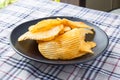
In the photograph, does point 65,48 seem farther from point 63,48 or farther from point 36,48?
A: point 36,48

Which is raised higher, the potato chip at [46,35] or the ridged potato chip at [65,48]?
the potato chip at [46,35]

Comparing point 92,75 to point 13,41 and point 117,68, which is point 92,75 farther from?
point 13,41

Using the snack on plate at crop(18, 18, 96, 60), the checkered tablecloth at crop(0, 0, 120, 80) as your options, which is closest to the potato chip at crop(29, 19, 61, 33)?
the snack on plate at crop(18, 18, 96, 60)

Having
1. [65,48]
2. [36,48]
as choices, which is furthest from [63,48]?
[36,48]

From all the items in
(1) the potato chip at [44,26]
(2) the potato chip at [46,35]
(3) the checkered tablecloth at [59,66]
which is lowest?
(3) the checkered tablecloth at [59,66]

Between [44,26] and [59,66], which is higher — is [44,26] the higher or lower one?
the higher one

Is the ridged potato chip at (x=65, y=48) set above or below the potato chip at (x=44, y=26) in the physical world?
below

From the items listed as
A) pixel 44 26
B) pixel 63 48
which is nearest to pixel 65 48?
pixel 63 48

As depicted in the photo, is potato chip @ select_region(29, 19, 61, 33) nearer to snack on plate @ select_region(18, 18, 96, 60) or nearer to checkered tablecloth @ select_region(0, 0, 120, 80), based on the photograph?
snack on plate @ select_region(18, 18, 96, 60)

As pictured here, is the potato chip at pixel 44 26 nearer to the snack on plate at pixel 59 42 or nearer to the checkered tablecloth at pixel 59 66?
the snack on plate at pixel 59 42

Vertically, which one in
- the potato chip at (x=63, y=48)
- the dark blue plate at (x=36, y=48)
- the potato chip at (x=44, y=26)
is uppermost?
the potato chip at (x=44, y=26)

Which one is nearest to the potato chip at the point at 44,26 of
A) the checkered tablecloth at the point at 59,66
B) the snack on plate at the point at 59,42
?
the snack on plate at the point at 59,42

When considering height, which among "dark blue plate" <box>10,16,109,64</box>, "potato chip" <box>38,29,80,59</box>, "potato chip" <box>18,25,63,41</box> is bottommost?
"dark blue plate" <box>10,16,109,64</box>
